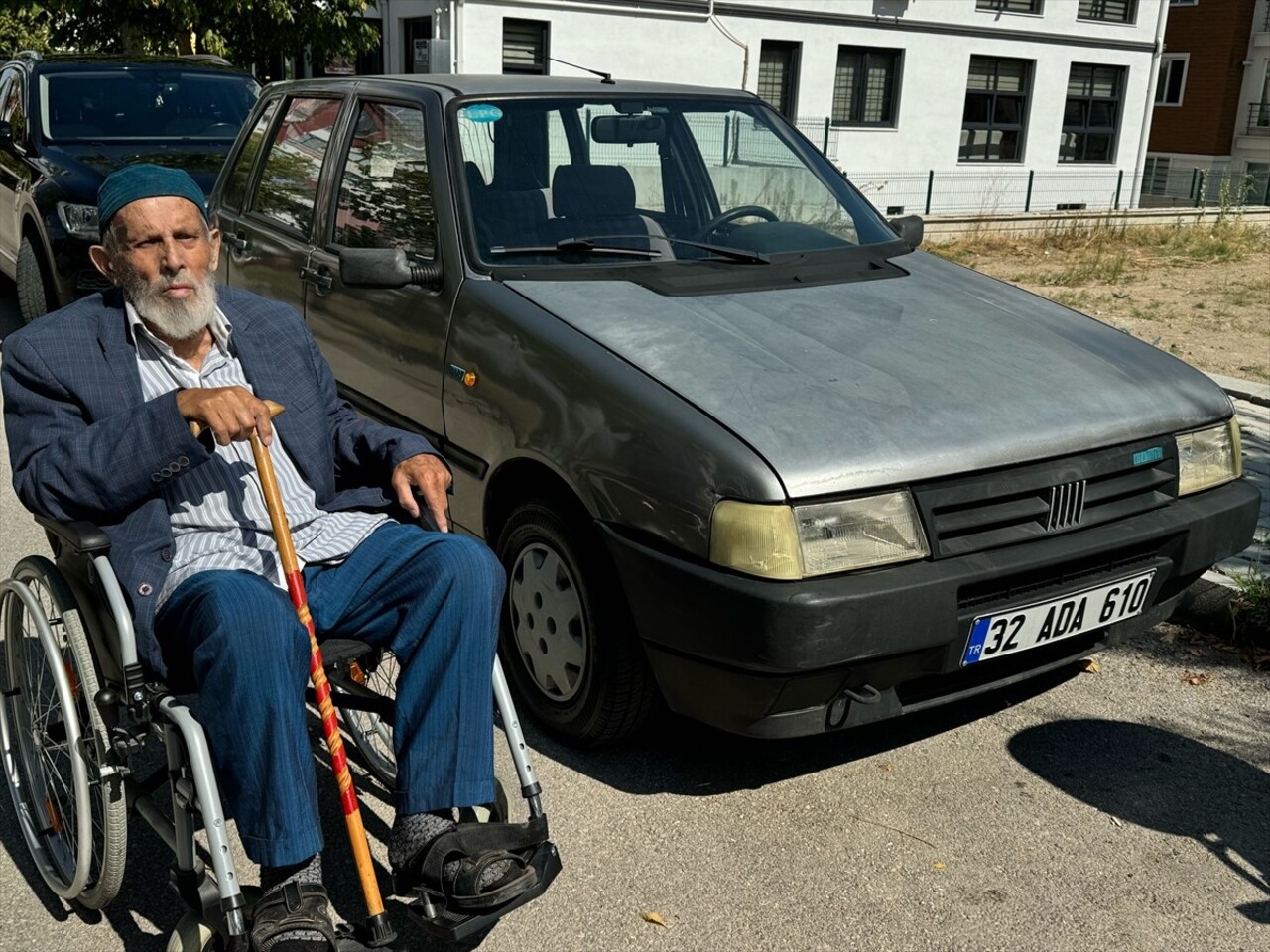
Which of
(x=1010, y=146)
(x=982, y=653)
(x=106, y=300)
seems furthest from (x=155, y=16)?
(x=1010, y=146)

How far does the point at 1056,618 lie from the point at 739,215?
200 centimetres

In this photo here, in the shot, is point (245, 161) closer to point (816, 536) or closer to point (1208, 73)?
point (816, 536)

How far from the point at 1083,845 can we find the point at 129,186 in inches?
115

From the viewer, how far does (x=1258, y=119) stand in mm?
38375

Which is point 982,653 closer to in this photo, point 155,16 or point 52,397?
point 52,397

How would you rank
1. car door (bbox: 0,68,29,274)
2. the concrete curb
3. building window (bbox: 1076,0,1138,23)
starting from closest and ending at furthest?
the concrete curb, car door (bbox: 0,68,29,274), building window (bbox: 1076,0,1138,23)

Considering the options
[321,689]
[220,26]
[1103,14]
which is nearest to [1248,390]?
[321,689]

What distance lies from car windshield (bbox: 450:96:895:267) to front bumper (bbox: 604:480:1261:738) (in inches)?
52.1

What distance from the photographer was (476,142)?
178 inches

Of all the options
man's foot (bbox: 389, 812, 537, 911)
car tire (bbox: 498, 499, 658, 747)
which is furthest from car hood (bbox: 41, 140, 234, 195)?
man's foot (bbox: 389, 812, 537, 911)

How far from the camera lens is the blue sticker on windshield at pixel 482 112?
15.0ft

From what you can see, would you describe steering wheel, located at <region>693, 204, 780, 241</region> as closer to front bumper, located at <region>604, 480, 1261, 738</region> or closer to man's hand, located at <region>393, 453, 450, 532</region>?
front bumper, located at <region>604, 480, 1261, 738</region>

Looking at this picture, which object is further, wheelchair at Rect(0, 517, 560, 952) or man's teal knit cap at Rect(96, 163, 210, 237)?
man's teal knit cap at Rect(96, 163, 210, 237)

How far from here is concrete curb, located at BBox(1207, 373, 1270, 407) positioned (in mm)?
8047
